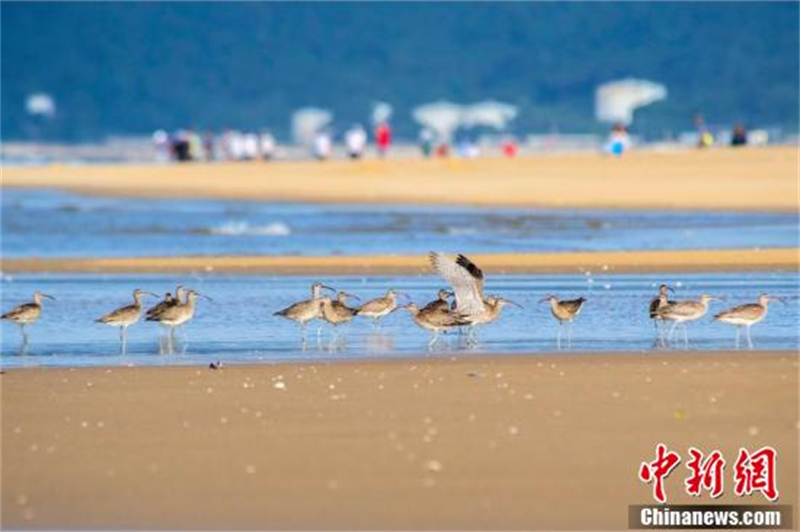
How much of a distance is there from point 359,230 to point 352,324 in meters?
13.4

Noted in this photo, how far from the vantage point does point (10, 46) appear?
453 feet

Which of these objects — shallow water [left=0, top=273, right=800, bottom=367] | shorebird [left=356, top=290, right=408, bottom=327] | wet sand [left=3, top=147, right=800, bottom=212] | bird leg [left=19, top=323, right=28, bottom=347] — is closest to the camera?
shallow water [left=0, top=273, right=800, bottom=367]

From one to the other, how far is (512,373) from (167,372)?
7.24 feet

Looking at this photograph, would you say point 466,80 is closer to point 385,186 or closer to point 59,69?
point 59,69

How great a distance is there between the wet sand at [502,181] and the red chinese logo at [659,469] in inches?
929

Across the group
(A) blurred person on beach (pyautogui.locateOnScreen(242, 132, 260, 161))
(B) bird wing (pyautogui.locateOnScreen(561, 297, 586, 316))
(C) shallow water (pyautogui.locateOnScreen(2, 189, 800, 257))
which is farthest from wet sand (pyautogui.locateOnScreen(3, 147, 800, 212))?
(B) bird wing (pyautogui.locateOnScreen(561, 297, 586, 316))

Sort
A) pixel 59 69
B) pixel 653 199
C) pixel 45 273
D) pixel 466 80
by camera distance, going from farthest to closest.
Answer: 1. pixel 59 69
2. pixel 466 80
3. pixel 653 199
4. pixel 45 273

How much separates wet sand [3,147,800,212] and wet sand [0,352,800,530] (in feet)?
68.7

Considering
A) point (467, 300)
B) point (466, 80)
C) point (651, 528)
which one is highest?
point (466, 80)

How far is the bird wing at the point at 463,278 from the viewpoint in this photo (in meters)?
15.1

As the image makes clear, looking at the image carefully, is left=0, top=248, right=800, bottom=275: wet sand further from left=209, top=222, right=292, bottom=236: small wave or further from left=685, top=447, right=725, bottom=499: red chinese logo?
left=685, top=447, right=725, bottom=499: red chinese logo

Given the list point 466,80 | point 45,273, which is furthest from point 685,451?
point 466,80

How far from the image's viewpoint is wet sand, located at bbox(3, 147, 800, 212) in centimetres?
3784

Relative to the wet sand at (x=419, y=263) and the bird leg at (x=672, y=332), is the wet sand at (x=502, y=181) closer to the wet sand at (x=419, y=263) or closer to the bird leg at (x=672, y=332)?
the wet sand at (x=419, y=263)
